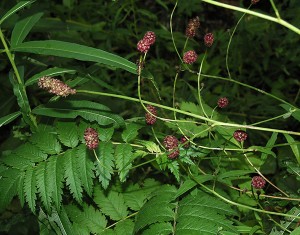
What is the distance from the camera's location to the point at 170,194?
1.90 m

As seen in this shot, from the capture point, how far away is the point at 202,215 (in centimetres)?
174

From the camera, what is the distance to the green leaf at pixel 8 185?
1765 millimetres

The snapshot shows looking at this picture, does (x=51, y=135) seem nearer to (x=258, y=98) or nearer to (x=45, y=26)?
(x=45, y=26)

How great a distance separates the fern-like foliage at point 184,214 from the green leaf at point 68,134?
1.30 ft

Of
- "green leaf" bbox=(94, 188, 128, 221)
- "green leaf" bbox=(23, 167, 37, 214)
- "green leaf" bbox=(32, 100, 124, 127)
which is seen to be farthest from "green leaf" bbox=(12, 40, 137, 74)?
"green leaf" bbox=(94, 188, 128, 221)

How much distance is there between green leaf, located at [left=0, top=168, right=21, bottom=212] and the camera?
177cm

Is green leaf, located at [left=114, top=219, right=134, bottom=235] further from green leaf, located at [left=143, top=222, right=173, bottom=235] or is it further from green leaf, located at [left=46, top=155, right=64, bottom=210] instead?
green leaf, located at [left=46, top=155, right=64, bottom=210]

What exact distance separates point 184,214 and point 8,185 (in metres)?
0.70

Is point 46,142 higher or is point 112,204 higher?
point 46,142

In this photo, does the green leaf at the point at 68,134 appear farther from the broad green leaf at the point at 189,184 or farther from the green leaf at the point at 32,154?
the broad green leaf at the point at 189,184

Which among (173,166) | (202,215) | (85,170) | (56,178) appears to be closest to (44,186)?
(56,178)

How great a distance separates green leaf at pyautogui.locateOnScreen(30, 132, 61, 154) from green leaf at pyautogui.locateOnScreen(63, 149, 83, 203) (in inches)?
2.9

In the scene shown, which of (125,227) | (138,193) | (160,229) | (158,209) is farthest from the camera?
(138,193)

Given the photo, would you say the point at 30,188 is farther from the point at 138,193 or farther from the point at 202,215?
the point at 202,215
